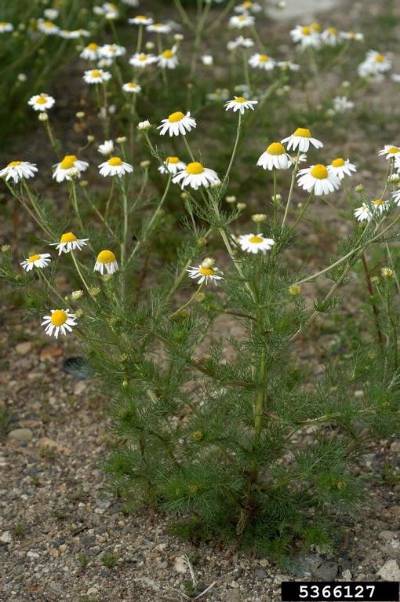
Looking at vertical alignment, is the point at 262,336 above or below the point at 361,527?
above

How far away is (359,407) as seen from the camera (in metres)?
2.80

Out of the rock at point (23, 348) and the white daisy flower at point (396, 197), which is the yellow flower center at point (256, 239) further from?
the rock at point (23, 348)

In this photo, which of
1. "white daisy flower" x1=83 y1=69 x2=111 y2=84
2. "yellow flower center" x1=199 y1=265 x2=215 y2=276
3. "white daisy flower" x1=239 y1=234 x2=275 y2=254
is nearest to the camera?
"white daisy flower" x1=239 y1=234 x2=275 y2=254

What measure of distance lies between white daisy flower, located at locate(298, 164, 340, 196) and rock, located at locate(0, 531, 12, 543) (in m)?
1.55

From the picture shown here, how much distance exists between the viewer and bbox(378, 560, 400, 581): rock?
9.42ft

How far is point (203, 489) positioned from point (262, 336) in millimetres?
514

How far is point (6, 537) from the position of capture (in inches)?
121

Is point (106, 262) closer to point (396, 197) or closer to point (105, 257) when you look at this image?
point (105, 257)

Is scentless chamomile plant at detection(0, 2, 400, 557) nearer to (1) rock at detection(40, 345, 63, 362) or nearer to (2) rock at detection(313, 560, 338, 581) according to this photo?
(2) rock at detection(313, 560, 338, 581)

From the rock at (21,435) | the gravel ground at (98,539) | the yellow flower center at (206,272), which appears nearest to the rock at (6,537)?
the gravel ground at (98,539)

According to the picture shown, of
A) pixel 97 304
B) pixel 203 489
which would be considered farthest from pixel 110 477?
pixel 97 304

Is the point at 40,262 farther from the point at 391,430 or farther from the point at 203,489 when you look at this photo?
the point at 391,430

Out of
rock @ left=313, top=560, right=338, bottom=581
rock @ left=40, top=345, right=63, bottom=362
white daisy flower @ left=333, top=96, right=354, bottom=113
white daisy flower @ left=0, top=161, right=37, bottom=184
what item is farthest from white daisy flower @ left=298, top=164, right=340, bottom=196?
white daisy flower @ left=333, top=96, right=354, bottom=113

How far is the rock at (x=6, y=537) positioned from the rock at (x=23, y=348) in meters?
1.09
